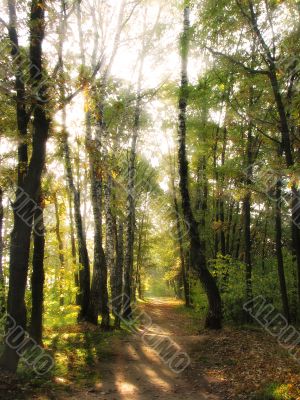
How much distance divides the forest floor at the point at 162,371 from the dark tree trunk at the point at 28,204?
45.4 inches

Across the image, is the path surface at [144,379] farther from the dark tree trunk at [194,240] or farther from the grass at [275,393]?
the dark tree trunk at [194,240]

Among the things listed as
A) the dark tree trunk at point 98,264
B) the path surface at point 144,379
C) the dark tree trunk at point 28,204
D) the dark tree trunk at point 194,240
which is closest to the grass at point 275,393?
the path surface at point 144,379

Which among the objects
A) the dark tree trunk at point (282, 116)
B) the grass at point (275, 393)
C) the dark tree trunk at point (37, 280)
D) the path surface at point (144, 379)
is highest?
the dark tree trunk at point (282, 116)

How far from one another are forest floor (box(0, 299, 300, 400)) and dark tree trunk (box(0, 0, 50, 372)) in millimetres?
1153

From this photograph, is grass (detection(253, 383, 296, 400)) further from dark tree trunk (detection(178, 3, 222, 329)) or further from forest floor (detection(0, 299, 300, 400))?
dark tree trunk (detection(178, 3, 222, 329))

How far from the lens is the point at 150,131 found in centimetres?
2370

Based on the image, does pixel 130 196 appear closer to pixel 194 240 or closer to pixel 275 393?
pixel 194 240

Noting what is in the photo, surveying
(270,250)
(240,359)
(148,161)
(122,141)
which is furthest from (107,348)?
(270,250)

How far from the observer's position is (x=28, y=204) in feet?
26.1

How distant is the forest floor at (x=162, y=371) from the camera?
7.46 metres

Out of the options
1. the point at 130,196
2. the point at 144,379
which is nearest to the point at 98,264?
the point at 130,196

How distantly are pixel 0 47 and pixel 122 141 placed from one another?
13.1m

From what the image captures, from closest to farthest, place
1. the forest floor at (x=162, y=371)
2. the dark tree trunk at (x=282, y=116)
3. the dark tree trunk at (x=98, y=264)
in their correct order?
the forest floor at (x=162, y=371) < the dark tree trunk at (x=282, y=116) < the dark tree trunk at (x=98, y=264)

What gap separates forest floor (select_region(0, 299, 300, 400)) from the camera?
24.5 ft
